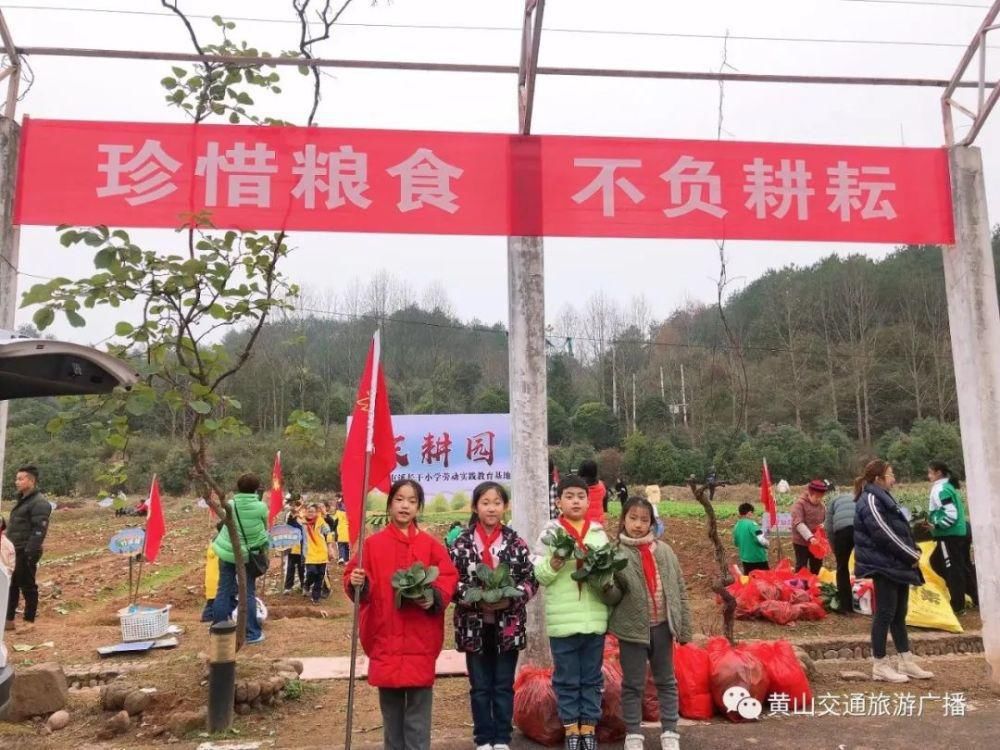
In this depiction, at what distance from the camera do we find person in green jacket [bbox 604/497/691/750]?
405cm

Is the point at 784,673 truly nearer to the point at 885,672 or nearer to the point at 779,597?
the point at 885,672

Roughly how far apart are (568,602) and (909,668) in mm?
3255

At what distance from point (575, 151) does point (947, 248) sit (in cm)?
309

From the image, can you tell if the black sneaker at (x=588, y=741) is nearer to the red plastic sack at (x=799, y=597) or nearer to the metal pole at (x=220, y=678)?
the metal pole at (x=220, y=678)

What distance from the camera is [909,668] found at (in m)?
5.49

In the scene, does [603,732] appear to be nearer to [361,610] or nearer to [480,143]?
[361,610]

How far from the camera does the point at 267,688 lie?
4.90 meters

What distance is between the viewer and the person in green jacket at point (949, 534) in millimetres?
7891

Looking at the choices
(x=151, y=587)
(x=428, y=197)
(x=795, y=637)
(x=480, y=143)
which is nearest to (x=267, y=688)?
(x=428, y=197)

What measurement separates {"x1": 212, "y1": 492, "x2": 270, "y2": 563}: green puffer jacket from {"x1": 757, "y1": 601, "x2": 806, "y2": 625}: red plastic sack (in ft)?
17.4

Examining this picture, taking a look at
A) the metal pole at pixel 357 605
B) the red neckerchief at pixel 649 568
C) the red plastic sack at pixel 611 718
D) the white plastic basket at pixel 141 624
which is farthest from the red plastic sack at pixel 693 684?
the white plastic basket at pixel 141 624

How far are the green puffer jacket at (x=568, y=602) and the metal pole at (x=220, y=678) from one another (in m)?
2.00

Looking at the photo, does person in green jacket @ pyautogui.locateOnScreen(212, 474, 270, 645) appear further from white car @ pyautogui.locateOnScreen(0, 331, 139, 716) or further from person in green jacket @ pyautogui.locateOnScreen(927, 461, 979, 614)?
person in green jacket @ pyautogui.locateOnScreen(927, 461, 979, 614)

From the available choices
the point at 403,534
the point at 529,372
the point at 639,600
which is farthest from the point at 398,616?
the point at 529,372
